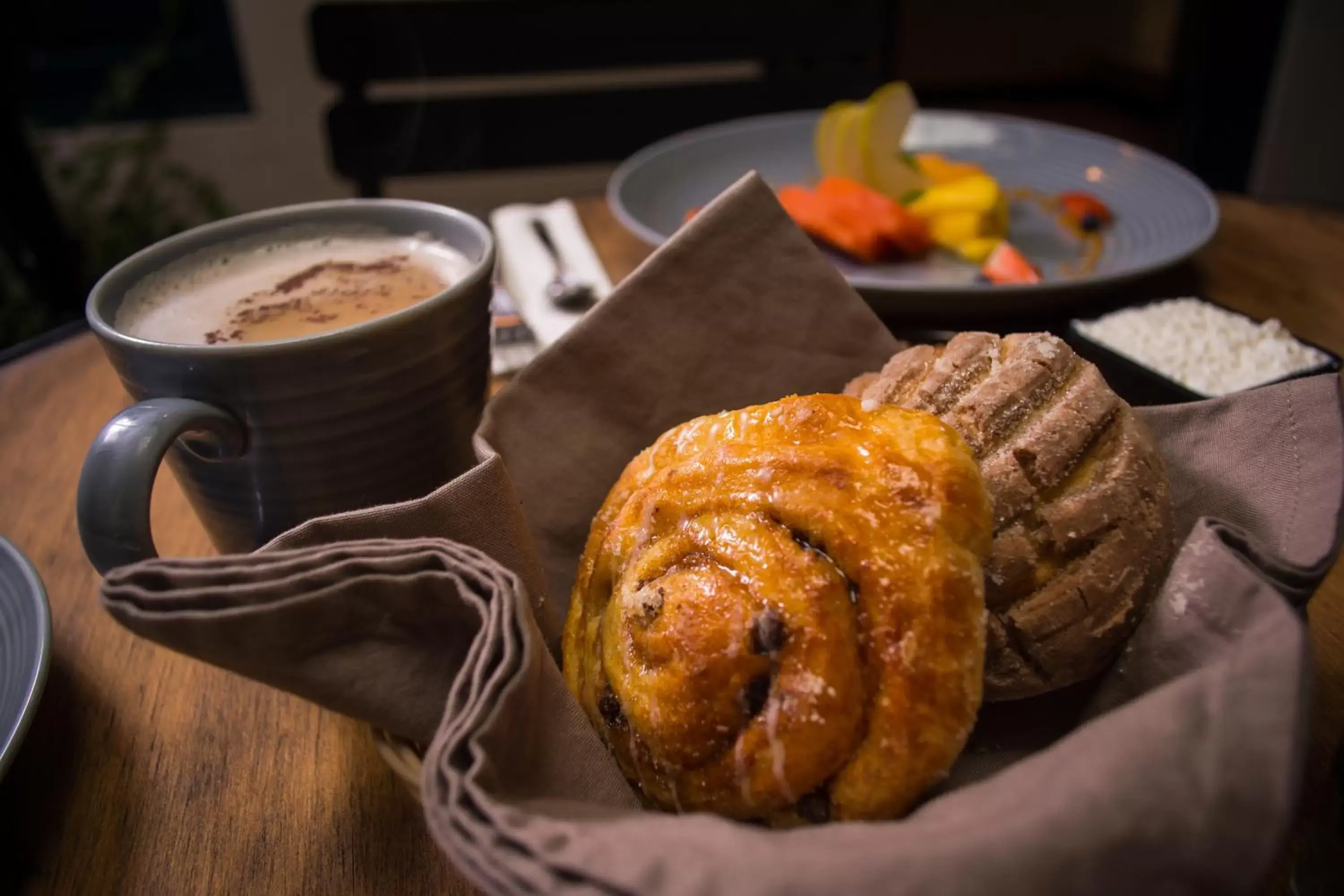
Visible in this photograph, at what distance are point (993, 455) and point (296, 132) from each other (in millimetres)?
3476

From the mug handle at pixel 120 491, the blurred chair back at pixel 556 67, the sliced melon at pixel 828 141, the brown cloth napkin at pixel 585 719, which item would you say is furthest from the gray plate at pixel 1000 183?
the mug handle at pixel 120 491

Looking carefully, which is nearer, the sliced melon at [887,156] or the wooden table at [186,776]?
the wooden table at [186,776]

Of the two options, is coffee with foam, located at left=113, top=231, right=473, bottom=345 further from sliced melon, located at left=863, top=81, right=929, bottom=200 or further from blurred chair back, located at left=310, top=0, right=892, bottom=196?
blurred chair back, located at left=310, top=0, right=892, bottom=196

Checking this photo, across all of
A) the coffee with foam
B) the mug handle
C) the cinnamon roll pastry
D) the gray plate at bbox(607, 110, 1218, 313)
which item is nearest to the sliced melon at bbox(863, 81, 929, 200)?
the gray plate at bbox(607, 110, 1218, 313)

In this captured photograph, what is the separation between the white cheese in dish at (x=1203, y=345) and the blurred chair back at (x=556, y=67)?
1.44 meters

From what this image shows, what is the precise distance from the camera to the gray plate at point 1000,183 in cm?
108

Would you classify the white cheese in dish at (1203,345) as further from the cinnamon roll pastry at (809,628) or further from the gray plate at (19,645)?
the gray plate at (19,645)

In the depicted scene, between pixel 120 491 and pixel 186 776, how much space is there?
23cm

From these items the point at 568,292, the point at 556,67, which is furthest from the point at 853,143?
the point at 556,67

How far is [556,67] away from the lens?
2240 millimetres

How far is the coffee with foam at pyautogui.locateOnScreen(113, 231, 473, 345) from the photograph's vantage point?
0.71 metres

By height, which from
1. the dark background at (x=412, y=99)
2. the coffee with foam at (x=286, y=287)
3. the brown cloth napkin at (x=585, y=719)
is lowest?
the dark background at (x=412, y=99)

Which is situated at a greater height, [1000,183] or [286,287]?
[286,287]

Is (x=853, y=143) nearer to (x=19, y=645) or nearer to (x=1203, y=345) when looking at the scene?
(x=1203, y=345)
